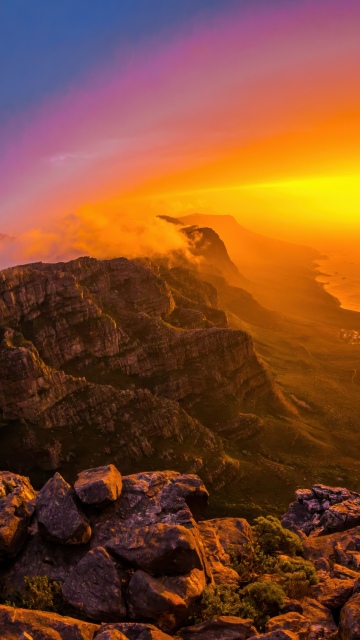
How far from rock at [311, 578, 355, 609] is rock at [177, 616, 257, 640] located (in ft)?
19.4

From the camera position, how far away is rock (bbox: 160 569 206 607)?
841 inches

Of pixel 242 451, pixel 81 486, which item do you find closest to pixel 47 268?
pixel 242 451

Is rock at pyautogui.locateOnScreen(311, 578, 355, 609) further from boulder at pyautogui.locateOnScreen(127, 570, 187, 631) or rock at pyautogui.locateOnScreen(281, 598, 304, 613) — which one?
boulder at pyautogui.locateOnScreen(127, 570, 187, 631)

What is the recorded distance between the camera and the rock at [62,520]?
87.6 feet

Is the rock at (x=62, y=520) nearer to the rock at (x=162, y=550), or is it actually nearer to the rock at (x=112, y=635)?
the rock at (x=162, y=550)

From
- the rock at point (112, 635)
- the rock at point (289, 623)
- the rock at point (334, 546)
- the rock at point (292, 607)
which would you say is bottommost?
the rock at point (334, 546)

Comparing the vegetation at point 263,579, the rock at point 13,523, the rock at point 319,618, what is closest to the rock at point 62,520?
the rock at point 13,523

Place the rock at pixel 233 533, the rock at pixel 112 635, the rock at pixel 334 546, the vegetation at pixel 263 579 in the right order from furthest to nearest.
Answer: the rock at pixel 334 546 → the rock at pixel 233 533 → the vegetation at pixel 263 579 → the rock at pixel 112 635

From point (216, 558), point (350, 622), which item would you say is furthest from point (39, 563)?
point (350, 622)

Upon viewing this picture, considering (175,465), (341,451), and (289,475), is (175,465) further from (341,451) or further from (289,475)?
(341,451)

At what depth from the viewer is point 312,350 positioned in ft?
600

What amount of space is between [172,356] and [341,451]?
47944mm

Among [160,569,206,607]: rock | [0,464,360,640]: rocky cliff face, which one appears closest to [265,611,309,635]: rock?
[0,464,360,640]: rocky cliff face

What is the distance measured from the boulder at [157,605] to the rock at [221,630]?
2.40 ft
